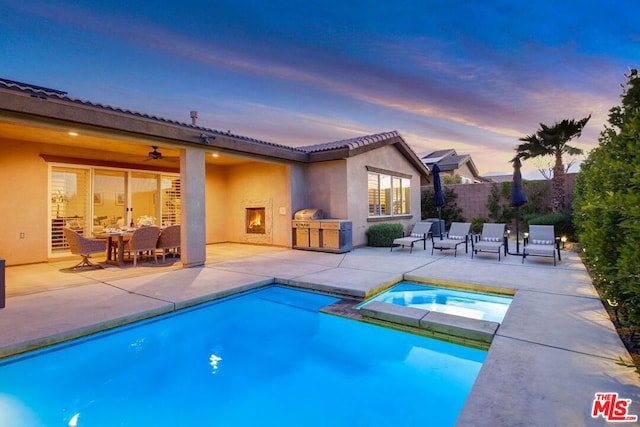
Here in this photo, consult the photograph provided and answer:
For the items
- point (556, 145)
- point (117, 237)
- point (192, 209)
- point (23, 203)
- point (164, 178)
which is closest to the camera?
point (192, 209)

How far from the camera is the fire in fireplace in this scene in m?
13.5

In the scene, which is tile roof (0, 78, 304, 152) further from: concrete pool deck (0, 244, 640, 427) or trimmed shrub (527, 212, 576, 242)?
trimmed shrub (527, 212, 576, 242)

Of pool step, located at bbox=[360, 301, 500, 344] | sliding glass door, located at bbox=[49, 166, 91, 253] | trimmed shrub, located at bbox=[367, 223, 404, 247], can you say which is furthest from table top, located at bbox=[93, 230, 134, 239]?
trimmed shrub, located at bbox=[367, 223, 404, 247]

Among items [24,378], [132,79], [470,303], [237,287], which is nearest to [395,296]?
[470,303]

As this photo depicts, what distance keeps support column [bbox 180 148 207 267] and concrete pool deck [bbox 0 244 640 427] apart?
49 centimetres

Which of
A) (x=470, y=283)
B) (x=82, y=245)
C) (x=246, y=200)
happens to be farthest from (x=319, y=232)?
(x=82, y=245)

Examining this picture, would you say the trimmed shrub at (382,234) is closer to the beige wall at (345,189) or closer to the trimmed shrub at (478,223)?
the beige wall at (345,189)

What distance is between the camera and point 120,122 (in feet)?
23.6

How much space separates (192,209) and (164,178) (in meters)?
5.08

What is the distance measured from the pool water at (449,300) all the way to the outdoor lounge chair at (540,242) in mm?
3315

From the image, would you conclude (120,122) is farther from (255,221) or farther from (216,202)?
(216,202)

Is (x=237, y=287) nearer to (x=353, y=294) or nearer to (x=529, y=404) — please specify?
(x=353, y=294)

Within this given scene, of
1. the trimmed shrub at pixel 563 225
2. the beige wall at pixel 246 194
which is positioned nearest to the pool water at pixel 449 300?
the beige wall at pixel 246 194

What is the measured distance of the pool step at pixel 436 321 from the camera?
419 centimetres
